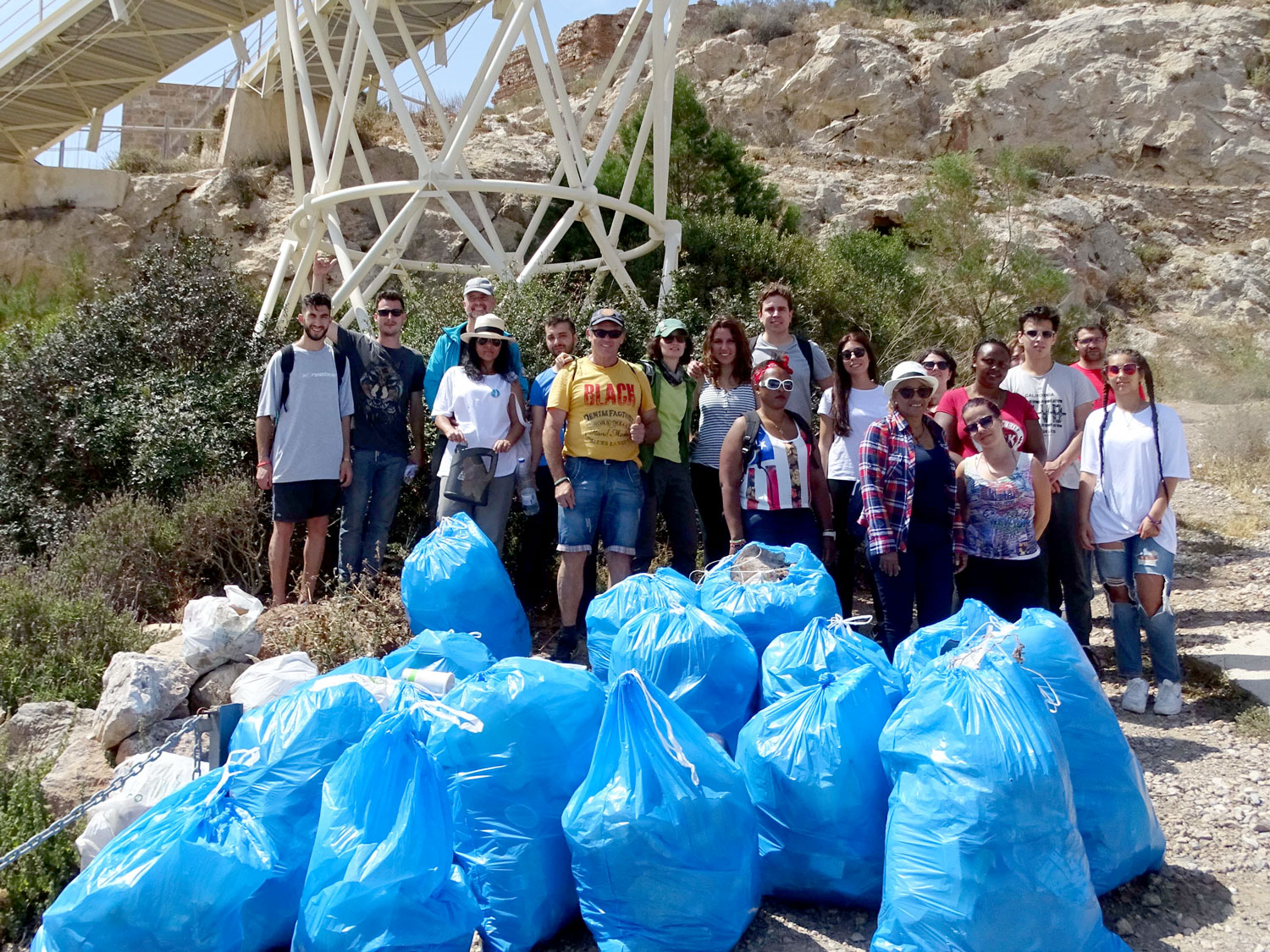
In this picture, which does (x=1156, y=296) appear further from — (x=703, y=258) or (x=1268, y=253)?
(x=703, y=258)

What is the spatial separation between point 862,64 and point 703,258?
44.0 ft

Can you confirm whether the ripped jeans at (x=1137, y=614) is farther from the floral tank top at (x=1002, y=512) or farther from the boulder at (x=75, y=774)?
the boulder at (x=75, y=774)

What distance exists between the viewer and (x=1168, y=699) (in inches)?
165

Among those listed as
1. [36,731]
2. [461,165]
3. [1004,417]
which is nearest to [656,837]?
[36,731]

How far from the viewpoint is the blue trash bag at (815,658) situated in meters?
3.11

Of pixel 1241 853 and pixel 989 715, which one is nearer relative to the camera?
pixel 989 715

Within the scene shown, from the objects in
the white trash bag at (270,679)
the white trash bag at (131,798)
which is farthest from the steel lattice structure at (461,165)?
the white trash bag at (131,798)

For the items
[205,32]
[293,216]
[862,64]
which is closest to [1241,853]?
[293,216]

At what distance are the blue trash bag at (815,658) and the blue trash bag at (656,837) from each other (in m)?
0.68

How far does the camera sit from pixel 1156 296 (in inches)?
693

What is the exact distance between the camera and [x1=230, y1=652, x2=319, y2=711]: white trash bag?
3557mm

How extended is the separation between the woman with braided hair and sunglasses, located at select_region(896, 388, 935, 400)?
0.99 metres

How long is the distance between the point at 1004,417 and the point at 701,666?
1980 mm

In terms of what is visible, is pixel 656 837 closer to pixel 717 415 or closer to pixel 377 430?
pixel 717 415
